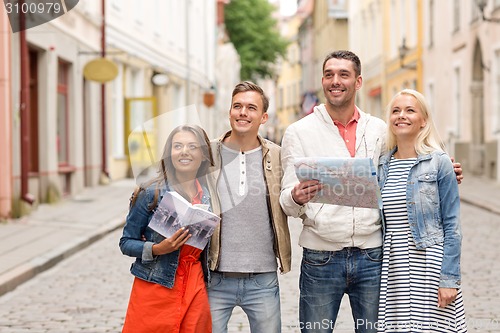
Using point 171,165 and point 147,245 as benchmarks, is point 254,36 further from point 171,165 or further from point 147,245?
point 147,245

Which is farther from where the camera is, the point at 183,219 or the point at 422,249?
the point at 422,249

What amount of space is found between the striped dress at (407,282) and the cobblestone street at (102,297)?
260 cm

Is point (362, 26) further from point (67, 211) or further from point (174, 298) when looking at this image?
point (174, 298)

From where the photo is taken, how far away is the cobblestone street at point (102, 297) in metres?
6.80

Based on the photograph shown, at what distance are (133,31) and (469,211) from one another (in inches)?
483

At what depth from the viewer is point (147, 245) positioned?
3863mm

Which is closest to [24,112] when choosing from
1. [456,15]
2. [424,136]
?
A: [424,136]

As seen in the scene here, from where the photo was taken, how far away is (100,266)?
991 centimetres

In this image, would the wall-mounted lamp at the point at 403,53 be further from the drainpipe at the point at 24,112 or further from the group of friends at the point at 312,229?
the group of friends at the point at 312,229

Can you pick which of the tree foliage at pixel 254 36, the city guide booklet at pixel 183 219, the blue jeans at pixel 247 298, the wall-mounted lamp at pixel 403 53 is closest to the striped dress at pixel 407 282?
the blue jeans at pixel 247 298

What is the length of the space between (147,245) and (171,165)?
0.36m

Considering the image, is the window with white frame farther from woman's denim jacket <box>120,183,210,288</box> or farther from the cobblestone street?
woman's denim jacket <box>120,183,210,288</box>

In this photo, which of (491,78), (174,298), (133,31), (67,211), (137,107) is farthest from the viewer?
(133,31)

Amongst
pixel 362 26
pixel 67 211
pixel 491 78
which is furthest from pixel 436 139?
pixel 362 26
